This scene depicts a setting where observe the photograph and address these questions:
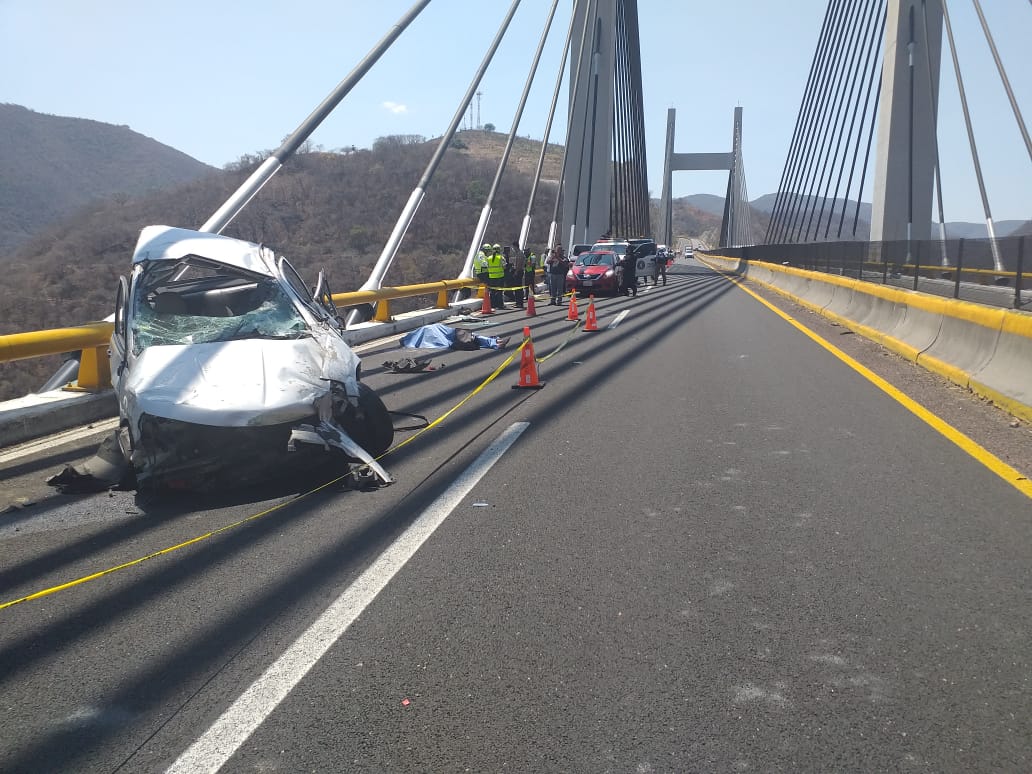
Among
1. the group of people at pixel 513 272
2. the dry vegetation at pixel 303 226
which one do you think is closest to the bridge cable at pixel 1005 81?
the group of people at pixel 513 272

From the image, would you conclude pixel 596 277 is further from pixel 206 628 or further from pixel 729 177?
pixel 729 177

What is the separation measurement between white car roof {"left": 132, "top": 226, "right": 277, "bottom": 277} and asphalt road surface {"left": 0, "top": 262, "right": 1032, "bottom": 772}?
6.09 ft

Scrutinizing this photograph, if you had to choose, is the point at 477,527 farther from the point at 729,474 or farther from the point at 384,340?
the point at 384,340

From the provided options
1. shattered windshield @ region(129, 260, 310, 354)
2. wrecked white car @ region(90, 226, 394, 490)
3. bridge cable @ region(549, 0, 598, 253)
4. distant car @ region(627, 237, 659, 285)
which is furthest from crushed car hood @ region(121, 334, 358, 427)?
distant car @ region(627, 237, 659, 285)

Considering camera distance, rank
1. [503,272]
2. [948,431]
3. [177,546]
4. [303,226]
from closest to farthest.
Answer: [177,546] → [948,431] → [503,272] → [303,226]

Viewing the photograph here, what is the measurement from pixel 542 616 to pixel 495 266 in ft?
66.0

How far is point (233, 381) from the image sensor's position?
5762mm

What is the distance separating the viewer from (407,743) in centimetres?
273

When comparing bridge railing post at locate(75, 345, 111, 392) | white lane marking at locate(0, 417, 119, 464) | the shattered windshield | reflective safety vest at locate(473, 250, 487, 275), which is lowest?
white lane marking at locate(0, 417, 119, 464)

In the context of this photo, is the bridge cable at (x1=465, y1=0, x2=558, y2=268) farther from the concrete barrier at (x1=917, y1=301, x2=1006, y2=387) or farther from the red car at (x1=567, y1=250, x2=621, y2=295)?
the concrete barrier at (x1=917, y1=301, x2=1006, y2=387)

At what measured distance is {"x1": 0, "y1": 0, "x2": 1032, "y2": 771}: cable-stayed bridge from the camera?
2.78 meters

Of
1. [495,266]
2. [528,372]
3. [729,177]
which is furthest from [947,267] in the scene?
[729,177]

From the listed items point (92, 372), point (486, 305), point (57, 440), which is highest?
point (92, 372)

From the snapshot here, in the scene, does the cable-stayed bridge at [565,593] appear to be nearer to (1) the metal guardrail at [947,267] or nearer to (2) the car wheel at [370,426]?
(2) the car wheel at [370,426]
